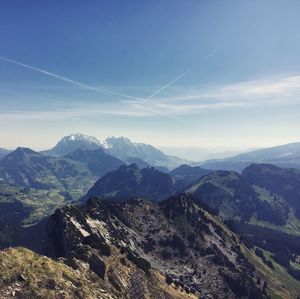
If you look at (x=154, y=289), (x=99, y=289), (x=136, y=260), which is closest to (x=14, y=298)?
(x=99, y=289)

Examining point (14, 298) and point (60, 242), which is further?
point (60, 242)

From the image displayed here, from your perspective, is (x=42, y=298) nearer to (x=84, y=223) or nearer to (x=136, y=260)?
(x=136, y=260)

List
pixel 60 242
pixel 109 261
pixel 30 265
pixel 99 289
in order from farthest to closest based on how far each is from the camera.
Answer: pixel 60 242 < pixel 109 261 < pixel 99 289 < pixel 30 265

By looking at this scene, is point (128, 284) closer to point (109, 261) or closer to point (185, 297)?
point (109, 261)

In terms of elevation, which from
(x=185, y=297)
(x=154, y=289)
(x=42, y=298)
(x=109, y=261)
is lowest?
(x=185, y=297)

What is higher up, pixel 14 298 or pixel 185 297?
pixel 14 298

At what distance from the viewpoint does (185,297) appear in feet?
515

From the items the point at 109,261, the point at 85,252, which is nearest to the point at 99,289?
the point at 85,252

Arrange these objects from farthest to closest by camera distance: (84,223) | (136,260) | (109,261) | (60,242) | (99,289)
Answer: (84,223) < (60,242) < (136,260) < (109,261) < (99,289)

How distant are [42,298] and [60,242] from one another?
102 meters

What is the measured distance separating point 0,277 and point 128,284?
195 feet

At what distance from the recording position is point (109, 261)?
135250 mm

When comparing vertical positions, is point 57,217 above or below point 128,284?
above

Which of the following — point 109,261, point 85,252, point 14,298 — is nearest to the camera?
point 14,298
